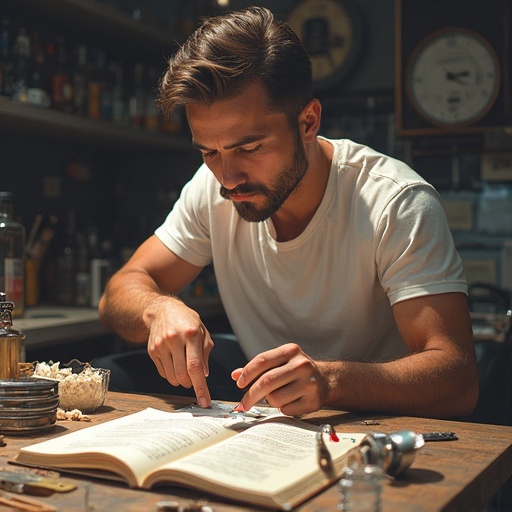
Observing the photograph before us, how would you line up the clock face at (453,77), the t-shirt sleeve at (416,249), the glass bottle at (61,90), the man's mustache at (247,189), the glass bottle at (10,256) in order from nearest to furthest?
1. the t-shirt sleeve at (416,249)
2. the man's mustache at (247,189)
3. the glass bottle at (10,256)
4. the glass bottle at (61,90)
5. the clock face at (453,77)

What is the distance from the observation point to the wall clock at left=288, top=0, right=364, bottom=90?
12.2 ft

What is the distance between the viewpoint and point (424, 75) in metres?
3.46

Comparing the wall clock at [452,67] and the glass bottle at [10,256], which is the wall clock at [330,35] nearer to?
the wall clock at [452,67]

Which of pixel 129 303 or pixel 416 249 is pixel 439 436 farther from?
pixel 129 303

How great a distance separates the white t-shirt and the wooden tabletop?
343mm

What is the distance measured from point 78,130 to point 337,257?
1.50m

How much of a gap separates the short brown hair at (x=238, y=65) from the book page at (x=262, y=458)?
2.39 feet

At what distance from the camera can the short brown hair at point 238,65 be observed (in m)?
1.52

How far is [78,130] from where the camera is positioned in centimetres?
285

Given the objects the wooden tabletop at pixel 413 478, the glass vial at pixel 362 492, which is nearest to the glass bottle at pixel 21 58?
the wooden tabletop at pixel 413 478

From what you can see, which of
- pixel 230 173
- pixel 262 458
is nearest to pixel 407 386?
pixel 262 458

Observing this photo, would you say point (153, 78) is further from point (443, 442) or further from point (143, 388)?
point (443, 442)

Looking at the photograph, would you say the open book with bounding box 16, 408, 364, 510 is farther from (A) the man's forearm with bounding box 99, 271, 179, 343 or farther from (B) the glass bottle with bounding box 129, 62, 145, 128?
(B) the glass bottle with bounding box 129, 62, 145, 128

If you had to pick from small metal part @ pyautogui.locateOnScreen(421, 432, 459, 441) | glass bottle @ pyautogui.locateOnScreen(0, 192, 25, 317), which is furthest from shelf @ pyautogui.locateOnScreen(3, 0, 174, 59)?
small metal part @ pyautogui.locateOnScreen(421, 432, 459, 441)
